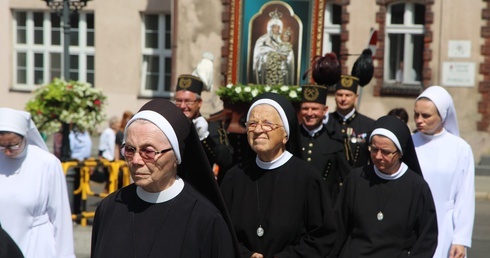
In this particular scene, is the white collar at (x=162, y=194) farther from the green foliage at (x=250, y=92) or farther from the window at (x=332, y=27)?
the window at (x=332, y=27)

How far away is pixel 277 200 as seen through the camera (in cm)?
644

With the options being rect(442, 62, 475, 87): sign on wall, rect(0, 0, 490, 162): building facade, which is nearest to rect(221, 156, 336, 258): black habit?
rect(0, 0, 490, 162): building facade

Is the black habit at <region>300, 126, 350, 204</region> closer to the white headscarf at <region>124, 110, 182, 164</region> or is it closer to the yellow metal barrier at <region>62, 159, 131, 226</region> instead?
the yellow metal barrier at <region>62, 159, 131, 226</region>

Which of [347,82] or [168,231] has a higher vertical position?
[347,82]

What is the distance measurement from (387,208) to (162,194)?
2.65 meters

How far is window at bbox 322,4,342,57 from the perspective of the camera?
2444cm

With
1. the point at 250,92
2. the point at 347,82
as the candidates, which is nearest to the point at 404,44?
the point at 250,92

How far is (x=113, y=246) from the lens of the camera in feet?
15.0

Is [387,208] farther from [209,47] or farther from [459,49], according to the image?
[209,47]

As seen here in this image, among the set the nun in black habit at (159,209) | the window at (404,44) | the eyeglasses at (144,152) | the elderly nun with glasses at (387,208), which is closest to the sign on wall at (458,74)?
the window at (404,44)

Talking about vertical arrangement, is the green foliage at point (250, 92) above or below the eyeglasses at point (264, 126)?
above

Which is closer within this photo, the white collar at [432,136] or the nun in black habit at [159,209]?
the nun in black habit at [159,209]

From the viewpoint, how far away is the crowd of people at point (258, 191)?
459 cm

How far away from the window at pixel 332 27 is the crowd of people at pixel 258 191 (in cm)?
1537
